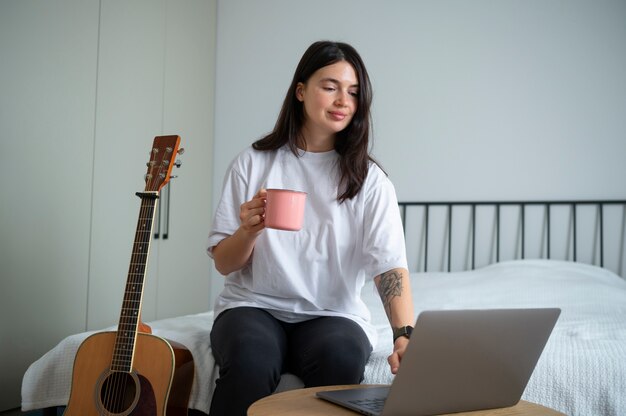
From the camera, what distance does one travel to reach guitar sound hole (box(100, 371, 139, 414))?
135 centimetres

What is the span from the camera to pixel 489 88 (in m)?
2.96

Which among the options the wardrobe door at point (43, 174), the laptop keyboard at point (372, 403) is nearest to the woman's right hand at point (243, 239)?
the laptop keyboard at point (372, 403)

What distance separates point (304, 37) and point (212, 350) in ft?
7.67

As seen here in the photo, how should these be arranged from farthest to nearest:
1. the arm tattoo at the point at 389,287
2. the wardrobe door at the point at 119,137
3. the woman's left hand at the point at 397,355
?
the wardrobe door at the point at 119,137 → the arm tattoo at the point at 389,287 → the woman's left hand at the point at 397,355

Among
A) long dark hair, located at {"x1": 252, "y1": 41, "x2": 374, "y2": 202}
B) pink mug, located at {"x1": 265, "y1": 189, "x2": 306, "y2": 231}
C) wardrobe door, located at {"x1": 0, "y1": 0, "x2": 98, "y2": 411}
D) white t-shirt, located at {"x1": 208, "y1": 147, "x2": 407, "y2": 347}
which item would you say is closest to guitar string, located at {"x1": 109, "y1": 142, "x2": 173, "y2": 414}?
white t-shirt, located at {"x1": 208, "y1": 147, "x2": 407, "y2": 347}

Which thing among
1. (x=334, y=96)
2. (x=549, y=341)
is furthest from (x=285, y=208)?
(x=549, y=341)

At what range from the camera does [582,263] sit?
2.67 meters

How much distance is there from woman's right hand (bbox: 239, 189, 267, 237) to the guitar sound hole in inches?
17.0

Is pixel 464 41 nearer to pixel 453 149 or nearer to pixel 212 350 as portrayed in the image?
pixel 453 149

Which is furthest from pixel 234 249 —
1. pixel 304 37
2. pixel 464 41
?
pixel 304 37

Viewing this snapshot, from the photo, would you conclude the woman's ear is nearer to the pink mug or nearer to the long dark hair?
the long dark hair

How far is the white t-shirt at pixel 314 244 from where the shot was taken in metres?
1.46

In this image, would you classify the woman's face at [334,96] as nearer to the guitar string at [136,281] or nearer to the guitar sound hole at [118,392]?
the guitar string at [136,281]

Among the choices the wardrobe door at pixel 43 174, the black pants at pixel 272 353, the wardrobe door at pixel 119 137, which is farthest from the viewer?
the wardrobe door at pixel 119 137
